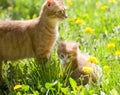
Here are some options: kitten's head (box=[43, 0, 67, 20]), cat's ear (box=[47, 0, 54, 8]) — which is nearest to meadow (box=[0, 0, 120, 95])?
kitten's head (box=[43, 0, 67, 20])

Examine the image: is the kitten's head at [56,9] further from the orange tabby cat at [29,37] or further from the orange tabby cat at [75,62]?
the orange tabby cat at [75,62]

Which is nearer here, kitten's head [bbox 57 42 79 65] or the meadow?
the meadow

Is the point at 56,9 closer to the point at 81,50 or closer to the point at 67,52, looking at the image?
the point at 67,52

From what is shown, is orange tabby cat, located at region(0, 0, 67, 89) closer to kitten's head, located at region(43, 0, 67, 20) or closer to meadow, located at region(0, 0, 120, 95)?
kitten's head, located at region(43, 0, 67, 20)

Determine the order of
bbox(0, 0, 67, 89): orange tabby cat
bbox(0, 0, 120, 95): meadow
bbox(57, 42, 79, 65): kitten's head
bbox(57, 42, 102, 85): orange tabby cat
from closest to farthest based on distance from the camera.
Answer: bbox(0, 0, 120, 95): meadow
bbox(57, 42, 102, 85): orange tabby cat
bbox(57, 42, 79, 65): kitten's head
bbox(0, 0, 67, 89): orange tabby cat

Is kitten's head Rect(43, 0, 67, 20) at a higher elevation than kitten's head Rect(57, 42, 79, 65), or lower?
higher

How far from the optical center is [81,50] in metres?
5.45

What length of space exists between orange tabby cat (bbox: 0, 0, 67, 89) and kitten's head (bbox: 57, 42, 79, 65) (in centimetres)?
20

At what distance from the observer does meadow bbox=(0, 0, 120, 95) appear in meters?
4.20

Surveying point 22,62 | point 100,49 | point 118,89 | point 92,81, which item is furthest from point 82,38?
point 118,89

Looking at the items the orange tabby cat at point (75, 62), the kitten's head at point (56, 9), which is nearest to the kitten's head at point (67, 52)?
the orange tabby cat at point (75, 62)

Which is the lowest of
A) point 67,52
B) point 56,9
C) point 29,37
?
point 67,52

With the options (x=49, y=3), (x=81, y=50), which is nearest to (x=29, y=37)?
(x=49, y=3)

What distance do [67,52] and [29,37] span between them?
54 centimetres
